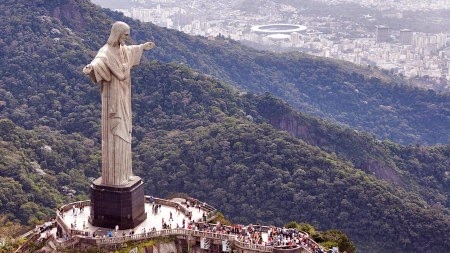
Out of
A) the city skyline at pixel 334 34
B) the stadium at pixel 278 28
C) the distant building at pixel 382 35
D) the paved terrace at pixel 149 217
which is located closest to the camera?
the paved terrace at pixel 149 217

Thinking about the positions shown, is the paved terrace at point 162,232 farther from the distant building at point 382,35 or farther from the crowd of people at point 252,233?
the distant building at point 382,35

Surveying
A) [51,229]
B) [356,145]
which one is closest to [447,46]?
[356,145]

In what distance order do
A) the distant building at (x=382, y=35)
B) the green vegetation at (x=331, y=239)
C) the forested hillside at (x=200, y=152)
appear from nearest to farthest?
the green vegetation at (x=331, y=239)
the forested hillside at (x=200, y=152)
the distant building at (x=382, y=35)

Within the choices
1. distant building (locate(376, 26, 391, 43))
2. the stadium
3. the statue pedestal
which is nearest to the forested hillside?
the statue pedestal

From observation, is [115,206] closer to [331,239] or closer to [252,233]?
[252,233]

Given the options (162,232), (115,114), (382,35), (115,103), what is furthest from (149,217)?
(382,35)

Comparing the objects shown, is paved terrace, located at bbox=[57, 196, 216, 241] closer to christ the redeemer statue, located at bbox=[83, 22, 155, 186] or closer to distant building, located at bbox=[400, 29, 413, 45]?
christ the redeemer statue, located at bbox=[83, 22, 155, 186]

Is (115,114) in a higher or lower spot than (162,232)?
higher

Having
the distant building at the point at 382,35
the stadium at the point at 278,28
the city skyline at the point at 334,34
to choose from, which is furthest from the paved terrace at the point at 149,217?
the stadium at the point at 278,28
